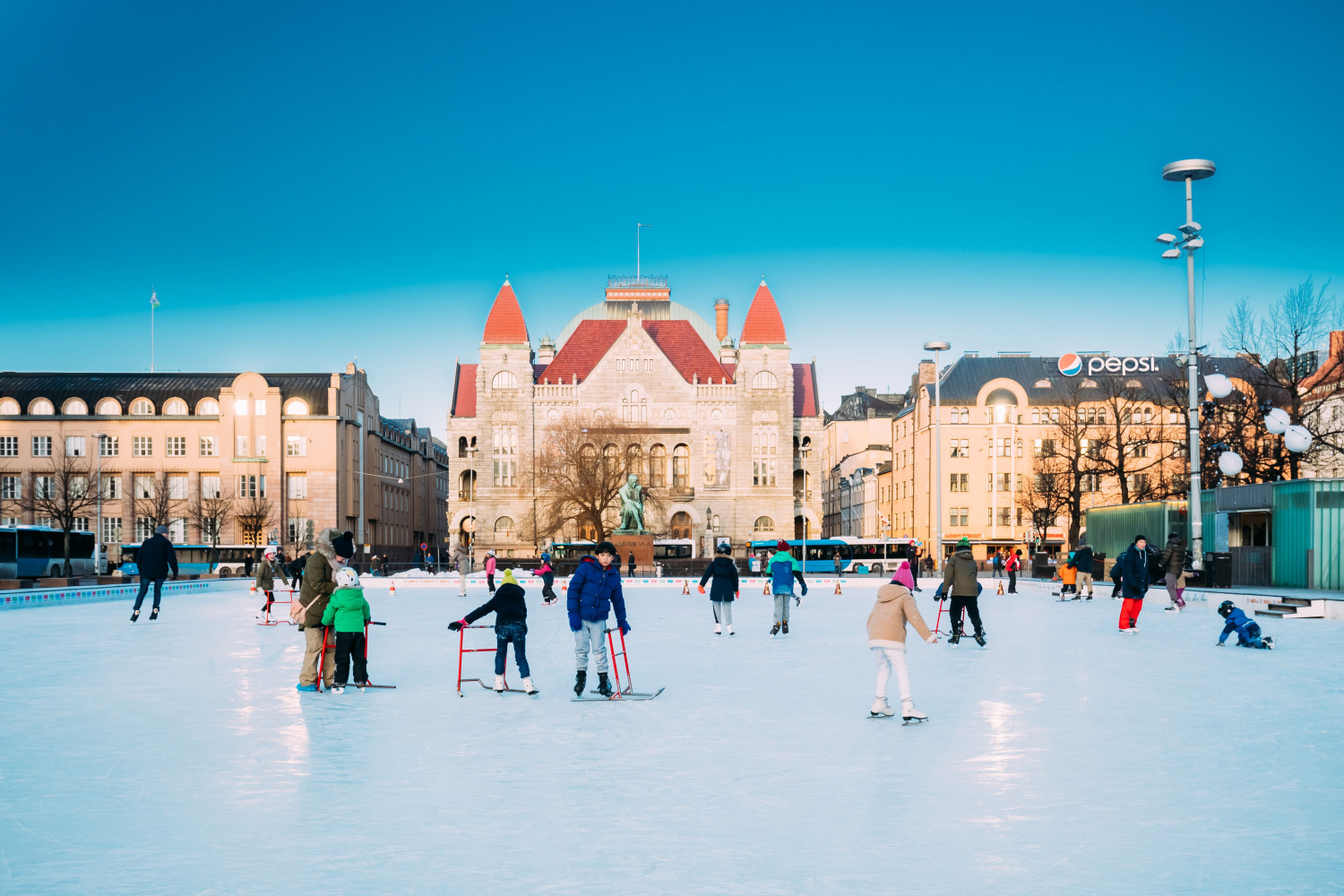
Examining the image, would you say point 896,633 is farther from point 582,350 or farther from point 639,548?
point 582,350

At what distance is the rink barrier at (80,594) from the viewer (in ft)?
109

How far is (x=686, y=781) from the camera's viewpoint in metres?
8.05

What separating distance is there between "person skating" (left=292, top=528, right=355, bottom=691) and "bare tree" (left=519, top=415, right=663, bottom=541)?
57373 millimetres

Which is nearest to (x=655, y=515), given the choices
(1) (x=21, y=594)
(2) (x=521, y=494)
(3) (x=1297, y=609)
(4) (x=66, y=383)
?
(2) (x=521, y=494)

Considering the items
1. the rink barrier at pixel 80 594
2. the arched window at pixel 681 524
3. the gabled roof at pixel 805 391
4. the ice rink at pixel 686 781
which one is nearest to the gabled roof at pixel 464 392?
the arched window at pixel 681 524

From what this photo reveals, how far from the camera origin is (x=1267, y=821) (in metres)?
6.86

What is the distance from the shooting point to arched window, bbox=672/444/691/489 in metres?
86.5

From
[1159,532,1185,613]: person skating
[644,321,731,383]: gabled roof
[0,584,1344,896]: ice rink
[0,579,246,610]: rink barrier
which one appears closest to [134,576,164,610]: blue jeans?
[0,584,1344,896]: ice rink

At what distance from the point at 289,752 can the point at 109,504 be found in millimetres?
80218

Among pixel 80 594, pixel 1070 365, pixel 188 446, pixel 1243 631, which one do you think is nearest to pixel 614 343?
pixel 188 446

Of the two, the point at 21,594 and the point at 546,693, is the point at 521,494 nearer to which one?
the point at 21,594

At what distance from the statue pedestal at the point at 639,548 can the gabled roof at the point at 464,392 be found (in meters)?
36.1

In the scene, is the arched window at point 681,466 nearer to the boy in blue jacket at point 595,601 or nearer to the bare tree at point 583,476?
the bare tree at point 583,476

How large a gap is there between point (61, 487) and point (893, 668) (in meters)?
75.7
